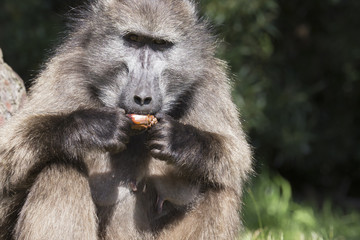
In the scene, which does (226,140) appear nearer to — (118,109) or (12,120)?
(118,109)

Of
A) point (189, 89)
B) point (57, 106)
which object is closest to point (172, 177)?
point (189, 89)

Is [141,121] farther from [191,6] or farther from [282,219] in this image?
[282,219]

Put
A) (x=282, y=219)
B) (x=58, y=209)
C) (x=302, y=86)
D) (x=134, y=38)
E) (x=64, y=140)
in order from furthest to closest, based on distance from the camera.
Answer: (x=302, y=86) < (x=282, y=219) < (x=134, y=38) < (x=64, y=140) < (x=58, y=209)

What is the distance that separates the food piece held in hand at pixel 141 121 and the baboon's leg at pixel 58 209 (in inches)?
18.0

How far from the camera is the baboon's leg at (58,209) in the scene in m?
3.64

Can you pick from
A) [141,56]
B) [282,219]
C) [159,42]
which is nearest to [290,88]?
[282,219]

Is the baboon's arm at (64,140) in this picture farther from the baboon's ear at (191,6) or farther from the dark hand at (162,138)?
the baboon's ear at (191,6)

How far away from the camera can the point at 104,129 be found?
12.6ft

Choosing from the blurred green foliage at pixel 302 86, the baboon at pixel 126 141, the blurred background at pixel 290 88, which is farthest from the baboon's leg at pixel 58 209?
the blurred green foliage at pixel 302 86

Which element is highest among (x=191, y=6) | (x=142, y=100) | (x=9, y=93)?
(x=191, y=6)

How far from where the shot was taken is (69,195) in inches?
146

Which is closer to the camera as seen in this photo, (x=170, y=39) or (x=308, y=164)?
(x=170, y=39)

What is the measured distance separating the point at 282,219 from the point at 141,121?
3.02 m

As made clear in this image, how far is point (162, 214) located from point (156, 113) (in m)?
0.70
